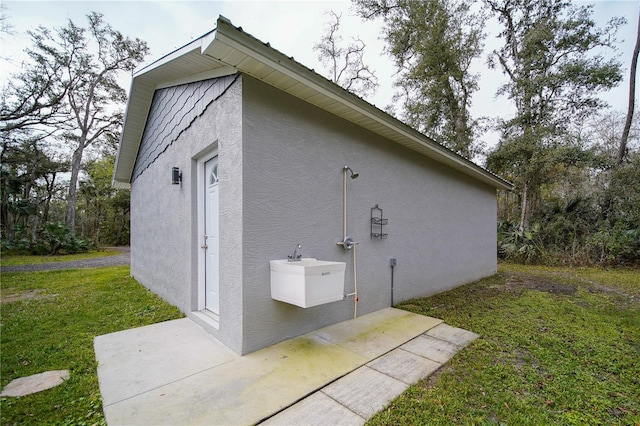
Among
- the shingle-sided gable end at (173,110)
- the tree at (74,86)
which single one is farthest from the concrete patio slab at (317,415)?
the tree at (74,86)

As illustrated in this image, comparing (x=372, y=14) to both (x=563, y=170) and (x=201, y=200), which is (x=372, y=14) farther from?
(x=201, y=200)

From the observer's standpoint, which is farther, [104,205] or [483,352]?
[104,205]

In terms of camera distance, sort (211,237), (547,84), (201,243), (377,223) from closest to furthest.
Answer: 1. (211,237)
2. (201,243)
3. (377,223)
4. (547,84)

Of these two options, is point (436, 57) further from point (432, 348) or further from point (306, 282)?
point (306, 282)

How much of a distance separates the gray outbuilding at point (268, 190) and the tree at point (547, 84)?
6209mm

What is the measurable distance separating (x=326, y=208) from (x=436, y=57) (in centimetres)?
1146

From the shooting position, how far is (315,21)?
12.6 metres

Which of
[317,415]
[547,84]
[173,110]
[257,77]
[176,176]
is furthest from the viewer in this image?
[547,84]

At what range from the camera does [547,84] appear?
10016 millimetres

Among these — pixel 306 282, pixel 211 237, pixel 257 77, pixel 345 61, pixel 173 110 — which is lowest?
pixel 306 282

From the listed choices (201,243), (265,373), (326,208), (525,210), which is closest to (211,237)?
Answer: (201,243)

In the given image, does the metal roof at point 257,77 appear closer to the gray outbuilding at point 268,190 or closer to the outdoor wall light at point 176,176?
the gray outbuilding at point 268,190

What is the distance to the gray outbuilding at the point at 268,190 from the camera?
2783 mm

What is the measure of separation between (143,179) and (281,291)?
5542mm
